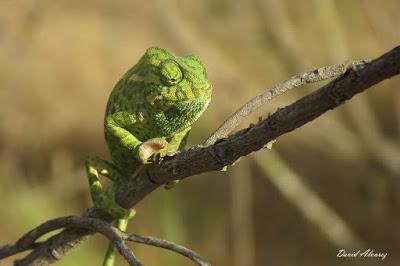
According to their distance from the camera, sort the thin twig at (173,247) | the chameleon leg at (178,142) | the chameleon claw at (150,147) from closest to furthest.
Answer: the thin twig at (173,247)
the chameleon claw at (150,147)
the chameleon leg at (178,142)

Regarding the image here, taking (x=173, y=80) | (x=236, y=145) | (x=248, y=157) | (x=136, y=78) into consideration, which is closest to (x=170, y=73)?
(x=173, y=80)

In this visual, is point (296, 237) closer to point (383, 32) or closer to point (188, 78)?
point (383, 32)

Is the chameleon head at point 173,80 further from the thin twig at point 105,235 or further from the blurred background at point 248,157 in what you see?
the blurred background at point 248,157

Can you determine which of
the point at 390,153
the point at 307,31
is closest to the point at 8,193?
the point at 390,153

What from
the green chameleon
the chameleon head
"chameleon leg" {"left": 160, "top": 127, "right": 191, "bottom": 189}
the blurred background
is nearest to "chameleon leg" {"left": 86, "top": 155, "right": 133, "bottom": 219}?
the green chameleon

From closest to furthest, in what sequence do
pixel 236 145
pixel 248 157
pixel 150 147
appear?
pixel 236 145 < pixel 150 147 < pixel 248 157

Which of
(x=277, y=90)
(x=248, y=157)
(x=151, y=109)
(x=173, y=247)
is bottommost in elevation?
(x=173, y=247)

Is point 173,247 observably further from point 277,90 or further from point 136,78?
point 136,78

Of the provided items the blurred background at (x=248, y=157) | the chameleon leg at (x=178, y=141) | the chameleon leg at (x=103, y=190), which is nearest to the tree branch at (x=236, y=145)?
the chameleon leg at (x=103, y=190)
